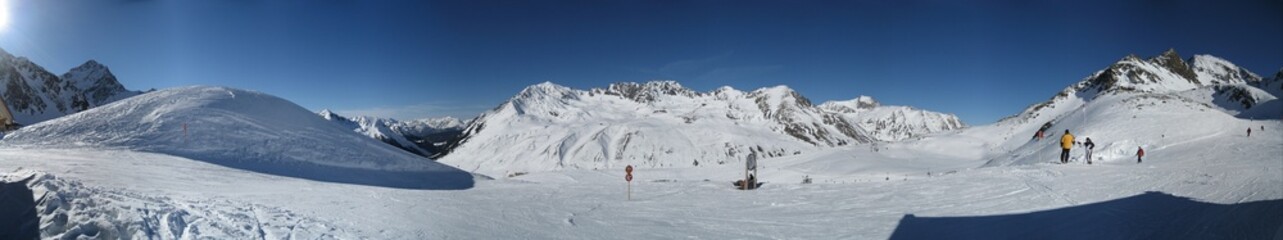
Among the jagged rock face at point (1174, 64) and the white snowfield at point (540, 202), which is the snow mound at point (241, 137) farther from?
the jagged rock face at point (1174, 64)

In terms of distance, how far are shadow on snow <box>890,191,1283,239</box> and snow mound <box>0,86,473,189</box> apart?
24277mm

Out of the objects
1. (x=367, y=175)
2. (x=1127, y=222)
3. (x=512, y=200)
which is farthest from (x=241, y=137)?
(x=1127, y=222)

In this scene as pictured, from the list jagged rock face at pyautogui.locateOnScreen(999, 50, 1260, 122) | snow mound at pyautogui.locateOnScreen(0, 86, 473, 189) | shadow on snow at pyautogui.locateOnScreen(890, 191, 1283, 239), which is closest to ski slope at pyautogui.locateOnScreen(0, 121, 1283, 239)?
shadow on snow at pyautogui.locateOnScreen(890, 191, 1283, 239)

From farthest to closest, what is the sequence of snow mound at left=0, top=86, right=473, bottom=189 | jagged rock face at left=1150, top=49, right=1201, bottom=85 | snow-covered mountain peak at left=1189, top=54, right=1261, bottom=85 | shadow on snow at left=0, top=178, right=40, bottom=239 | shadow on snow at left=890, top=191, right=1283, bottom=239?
snow-covered mountain peak at left=1189, top=54, right=1261, bottom=85 < jagged rock face at left=1150, top=49, right=1201, bottom=85 < snow mound at left=0, top=86, right=473, bottom=189 < shadow on snow at left=890, top=191, right=1283, bottom=239 < shadow on snow at left=0, top=178, right=40, bottom=239

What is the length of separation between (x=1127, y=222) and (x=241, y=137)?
105ft

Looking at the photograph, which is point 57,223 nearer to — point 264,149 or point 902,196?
point 902,196

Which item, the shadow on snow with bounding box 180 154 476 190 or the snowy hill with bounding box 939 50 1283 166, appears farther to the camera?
the snowy hill with bounding box 939 50 1283 166

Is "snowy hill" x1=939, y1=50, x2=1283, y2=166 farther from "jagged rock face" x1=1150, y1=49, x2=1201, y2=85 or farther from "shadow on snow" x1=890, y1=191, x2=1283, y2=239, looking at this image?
"shadow on snow" x1=890, y1=191, x2=1283, y2=239

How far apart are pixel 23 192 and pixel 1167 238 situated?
15748 mm

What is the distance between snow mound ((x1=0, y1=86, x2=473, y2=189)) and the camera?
23.6 m

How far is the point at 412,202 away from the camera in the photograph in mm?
14055

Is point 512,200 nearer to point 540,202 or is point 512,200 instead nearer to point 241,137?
point 540,202

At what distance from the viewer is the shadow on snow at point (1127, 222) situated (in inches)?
302

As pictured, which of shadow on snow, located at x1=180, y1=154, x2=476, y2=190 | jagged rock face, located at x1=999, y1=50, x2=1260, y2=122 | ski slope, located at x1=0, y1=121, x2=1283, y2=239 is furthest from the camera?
jagged rock face, located at x1=999, y1=50, x2=1260, y2=122
